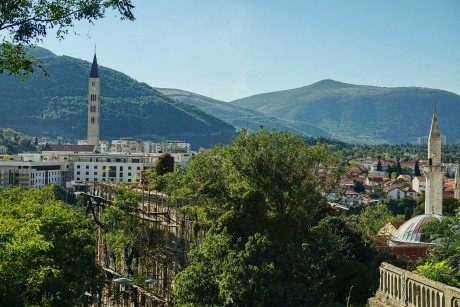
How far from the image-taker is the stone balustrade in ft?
28.5

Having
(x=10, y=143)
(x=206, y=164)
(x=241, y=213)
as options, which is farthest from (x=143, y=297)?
(x=10, y=143)

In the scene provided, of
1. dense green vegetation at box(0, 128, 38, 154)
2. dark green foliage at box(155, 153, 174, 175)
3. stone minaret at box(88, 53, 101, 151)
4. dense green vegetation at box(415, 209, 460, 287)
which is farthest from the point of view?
dense green vegetation at box(0, 128, 38, 154)

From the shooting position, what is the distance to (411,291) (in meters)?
9.61

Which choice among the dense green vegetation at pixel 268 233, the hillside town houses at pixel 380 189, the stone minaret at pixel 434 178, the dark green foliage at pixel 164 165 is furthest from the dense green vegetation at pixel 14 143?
the dense green vegetation at pixel 268 233

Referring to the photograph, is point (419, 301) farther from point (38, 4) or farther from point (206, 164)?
point (206, 164)

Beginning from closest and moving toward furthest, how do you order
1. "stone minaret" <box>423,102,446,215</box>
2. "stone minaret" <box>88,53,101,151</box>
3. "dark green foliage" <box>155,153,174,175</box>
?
"dark green foliage" <box>155,153,174,175</box> → "stone minaret" <box>423,102,446,215</box> → "stone minaret" <box>88,53,101,151</box>

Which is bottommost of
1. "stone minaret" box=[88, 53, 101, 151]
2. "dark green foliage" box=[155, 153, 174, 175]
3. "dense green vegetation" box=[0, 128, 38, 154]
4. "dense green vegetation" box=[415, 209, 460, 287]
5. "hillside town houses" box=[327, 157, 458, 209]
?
"hillside town houses" box=[327, 157, 458, 209]

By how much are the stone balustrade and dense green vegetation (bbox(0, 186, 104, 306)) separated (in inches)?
246

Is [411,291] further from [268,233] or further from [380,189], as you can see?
[380,189]

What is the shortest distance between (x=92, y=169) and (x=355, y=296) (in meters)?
74.5

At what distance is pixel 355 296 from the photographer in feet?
60.9

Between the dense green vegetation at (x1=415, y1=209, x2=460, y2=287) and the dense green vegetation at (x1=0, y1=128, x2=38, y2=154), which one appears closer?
the dense green vegetation at (x1=415, y1=209, x2=460, y2=287)

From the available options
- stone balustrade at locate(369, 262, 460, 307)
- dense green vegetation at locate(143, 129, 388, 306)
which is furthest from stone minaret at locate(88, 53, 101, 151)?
stone balustrade at locate(369, 262, 460, 307)

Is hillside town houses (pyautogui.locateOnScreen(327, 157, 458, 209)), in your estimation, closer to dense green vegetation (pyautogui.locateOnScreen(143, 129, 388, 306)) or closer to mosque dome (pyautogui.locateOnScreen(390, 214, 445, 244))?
mosque dome (pyautogui.locateOnScreen(390, 214, 445, 244))
